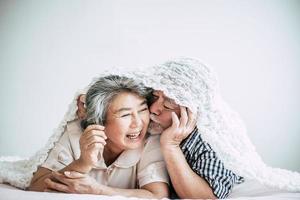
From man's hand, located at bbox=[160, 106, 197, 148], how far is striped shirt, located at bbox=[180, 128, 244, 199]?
0.04 metres

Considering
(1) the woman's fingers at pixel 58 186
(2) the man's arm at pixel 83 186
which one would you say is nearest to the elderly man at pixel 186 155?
(2) the man's arm at pixel 83 186

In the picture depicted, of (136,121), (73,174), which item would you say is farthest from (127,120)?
(73,174)

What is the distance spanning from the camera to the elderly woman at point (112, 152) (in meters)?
1.37

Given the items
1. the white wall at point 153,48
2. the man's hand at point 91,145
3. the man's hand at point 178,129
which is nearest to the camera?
the man's hand at point 91,145

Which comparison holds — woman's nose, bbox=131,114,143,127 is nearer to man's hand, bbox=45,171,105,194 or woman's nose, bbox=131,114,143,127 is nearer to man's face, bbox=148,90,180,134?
man's face, bbox=148,90,180,134

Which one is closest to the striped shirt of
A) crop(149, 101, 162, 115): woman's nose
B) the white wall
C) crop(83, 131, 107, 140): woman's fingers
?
crop(149, 101, 162, 115): woman's nose

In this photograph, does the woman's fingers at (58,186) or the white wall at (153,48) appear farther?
the white wall at (153,48)

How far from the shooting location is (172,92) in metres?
1.46

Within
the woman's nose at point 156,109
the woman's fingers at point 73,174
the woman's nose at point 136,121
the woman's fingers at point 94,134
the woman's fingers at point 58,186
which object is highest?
the woman's nose at point 156,109

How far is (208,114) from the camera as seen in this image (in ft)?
4.87

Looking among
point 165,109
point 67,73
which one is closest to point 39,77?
point 67,73

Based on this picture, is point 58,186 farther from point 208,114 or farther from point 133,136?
point 208,114

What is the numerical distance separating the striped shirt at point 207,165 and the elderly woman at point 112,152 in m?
0.10

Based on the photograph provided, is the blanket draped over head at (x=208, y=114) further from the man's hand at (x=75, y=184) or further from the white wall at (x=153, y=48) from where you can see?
the white wall at (x=153, y=48)
